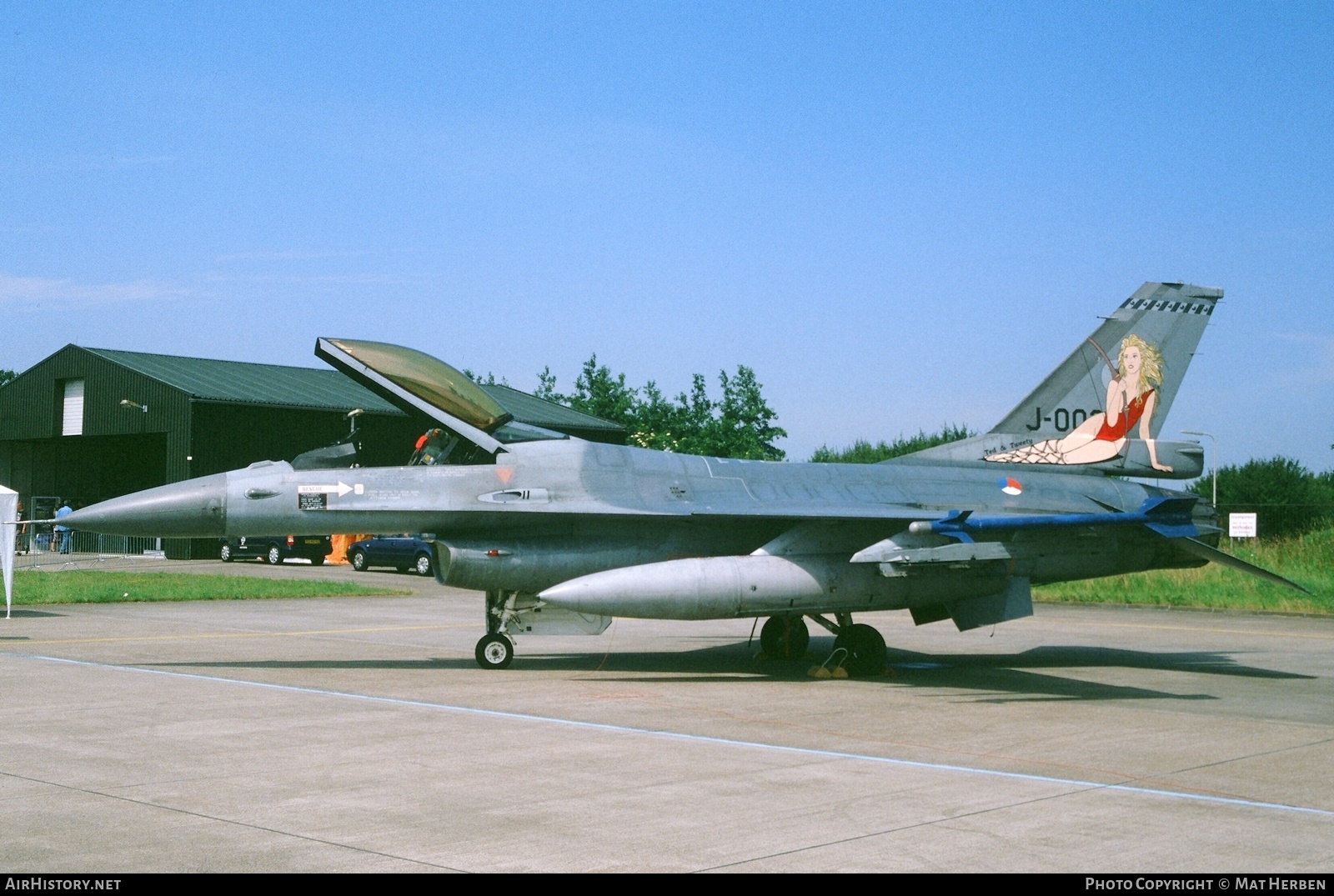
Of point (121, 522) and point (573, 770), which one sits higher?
point (121, 522)

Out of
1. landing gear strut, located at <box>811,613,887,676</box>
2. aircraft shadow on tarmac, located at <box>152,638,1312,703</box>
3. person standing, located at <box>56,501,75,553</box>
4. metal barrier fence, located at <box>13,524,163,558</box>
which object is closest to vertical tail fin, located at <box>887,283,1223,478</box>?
aircraft shadow on tarmac, located at <box>152,638,1312,703</box>

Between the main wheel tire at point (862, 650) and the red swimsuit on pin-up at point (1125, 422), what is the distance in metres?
4.50

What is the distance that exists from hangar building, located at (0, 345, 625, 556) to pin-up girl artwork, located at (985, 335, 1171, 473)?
101 ft

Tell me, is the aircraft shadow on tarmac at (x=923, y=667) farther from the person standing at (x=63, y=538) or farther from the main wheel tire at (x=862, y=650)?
the person standing at (x=63, y=538)

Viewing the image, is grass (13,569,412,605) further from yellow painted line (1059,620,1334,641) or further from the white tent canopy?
yellow painted line (1059,620,1334,641)

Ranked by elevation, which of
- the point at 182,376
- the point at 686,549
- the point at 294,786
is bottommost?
the point at 294,786

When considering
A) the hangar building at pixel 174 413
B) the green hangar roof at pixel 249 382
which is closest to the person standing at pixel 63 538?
the hangar building at pixel 174 413

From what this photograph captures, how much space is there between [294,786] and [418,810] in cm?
108

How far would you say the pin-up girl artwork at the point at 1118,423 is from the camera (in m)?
16.6

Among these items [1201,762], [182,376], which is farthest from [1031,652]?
[182,376]

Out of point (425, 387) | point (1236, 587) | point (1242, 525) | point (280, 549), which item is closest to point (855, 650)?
point (425, 387)

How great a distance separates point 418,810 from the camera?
7.18 m

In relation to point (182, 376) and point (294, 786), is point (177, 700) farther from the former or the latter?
point (182, 376)

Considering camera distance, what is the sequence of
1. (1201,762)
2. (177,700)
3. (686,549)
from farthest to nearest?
(686,549), (177,700), (1201,762)
